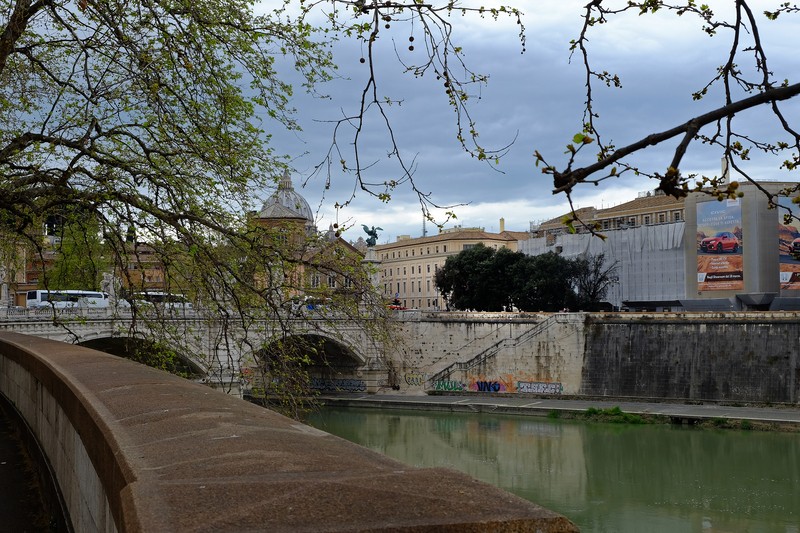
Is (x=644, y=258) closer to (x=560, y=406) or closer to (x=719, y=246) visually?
(x=719, y=246)

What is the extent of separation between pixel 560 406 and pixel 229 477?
108ft

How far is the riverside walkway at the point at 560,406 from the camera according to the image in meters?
30.0

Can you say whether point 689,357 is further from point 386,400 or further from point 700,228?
point 386,400

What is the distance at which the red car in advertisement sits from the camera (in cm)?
4175

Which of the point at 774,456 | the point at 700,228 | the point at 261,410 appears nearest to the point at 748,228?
the point at 700,228

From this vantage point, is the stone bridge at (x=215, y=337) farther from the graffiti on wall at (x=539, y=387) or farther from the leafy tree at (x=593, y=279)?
the leafy tree at (x=593, y=279)

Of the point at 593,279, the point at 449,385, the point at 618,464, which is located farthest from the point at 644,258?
the point at 618,464

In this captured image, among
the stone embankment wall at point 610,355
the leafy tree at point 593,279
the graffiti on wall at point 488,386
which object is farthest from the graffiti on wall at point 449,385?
the leafy tree at point 593,279

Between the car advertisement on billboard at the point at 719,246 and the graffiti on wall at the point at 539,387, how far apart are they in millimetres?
10692

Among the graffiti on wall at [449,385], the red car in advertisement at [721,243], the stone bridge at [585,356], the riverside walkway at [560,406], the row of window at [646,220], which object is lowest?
the riverside walkway at [560,406]

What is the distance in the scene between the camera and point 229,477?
90.4 inches

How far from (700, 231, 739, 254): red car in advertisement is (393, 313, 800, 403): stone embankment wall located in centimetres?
743

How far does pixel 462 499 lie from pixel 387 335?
218 inches

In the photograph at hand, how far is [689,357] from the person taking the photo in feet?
116
